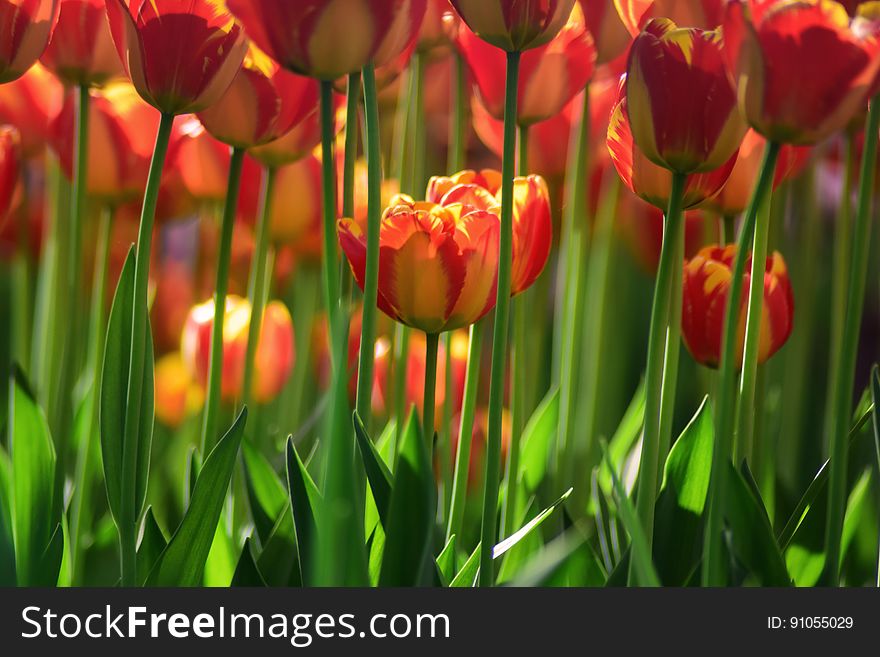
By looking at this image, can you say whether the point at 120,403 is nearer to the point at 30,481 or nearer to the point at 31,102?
the point at 30,481

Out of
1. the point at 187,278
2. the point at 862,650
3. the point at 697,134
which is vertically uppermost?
the point at 697,134

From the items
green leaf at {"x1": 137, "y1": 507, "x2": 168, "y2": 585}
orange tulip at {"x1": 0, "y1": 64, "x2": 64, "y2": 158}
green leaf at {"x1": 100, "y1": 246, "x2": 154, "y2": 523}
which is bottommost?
green leaf at {"x1": 137, "y1": 507, "x2": 168, "y2": 585}

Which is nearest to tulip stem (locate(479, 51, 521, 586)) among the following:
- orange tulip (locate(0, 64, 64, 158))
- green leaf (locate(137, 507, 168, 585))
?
green leaf (locate(137, 507, 168, 585))

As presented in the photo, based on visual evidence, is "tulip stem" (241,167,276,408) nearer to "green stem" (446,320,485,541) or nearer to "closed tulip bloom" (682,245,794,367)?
"green stem" (446,320,485,541)

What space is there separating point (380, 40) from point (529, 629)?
11.1 inches

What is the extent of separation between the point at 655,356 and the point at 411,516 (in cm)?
15

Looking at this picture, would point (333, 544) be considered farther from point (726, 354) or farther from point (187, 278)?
point (187, 278)

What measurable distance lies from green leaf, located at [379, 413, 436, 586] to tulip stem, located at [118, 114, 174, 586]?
0.13m

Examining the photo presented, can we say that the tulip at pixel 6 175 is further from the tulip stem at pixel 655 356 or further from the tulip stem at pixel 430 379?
the tulip stem at pixel 655 356

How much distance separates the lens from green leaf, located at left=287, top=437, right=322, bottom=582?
499 millimetres

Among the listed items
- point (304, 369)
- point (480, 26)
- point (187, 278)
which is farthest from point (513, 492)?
point (187, 278)

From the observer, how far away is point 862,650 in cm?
47

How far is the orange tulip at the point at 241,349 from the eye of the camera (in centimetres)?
86

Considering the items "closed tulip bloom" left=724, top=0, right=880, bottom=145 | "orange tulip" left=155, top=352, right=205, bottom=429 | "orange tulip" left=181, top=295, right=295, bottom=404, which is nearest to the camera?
"closed tulip bloom" left=724, top=0, right=880, bottom=145
